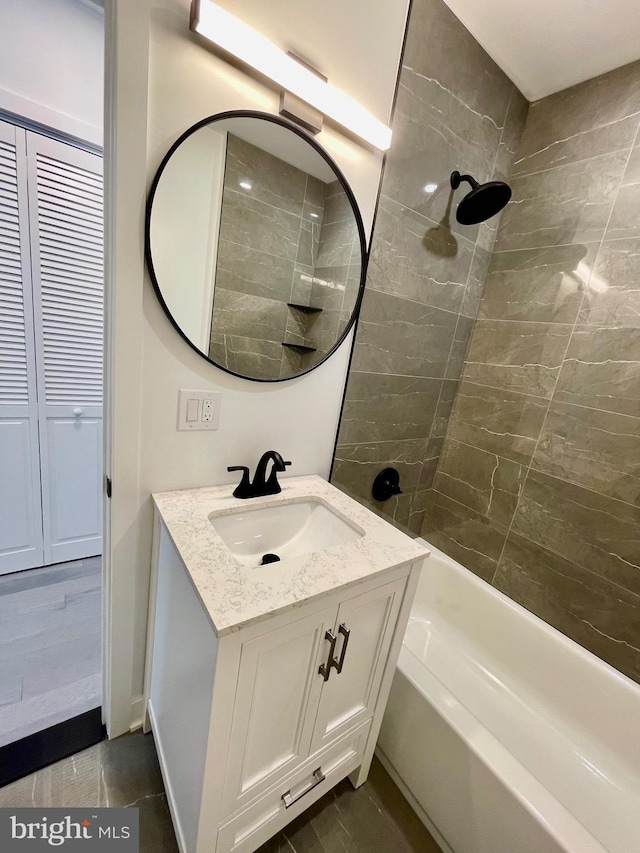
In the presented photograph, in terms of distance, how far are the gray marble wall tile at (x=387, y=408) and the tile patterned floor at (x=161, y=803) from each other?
125cm

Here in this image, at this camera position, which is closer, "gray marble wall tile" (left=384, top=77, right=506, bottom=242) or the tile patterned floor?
the tile patterned floor

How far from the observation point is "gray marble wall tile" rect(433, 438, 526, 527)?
1645 millimetres

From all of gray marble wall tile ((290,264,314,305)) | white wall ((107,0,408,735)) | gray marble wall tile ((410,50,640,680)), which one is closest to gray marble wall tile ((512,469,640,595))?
gray marble wall tile ((410,50,640,680))

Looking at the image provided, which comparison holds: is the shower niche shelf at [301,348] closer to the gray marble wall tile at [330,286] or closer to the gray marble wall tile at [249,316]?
the gray marble wall tile at [249,316]

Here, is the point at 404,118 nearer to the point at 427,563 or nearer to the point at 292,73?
the point at 292,73

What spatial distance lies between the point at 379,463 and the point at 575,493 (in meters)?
0.83

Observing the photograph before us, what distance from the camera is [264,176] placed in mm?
1017

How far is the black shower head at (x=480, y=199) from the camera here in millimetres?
1236

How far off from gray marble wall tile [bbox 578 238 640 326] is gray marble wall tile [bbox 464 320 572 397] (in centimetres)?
11

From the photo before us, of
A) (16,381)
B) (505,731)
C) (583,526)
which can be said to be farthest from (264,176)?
(505,731)

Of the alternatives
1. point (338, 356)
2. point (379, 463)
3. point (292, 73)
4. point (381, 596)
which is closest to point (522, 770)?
point (381, 596)

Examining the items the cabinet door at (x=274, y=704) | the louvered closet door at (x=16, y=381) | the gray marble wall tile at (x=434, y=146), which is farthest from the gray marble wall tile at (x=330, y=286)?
the louvered closet door at (x=16, y=381)

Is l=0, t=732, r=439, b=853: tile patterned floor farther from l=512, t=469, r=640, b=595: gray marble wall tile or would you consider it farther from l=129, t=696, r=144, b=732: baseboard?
l=512, t=469, r=640, b=595: gray marble wall tile

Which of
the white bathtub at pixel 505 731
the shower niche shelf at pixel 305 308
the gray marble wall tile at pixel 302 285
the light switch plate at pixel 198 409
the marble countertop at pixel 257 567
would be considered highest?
the gray marble wall tile at pixel 302 285
